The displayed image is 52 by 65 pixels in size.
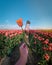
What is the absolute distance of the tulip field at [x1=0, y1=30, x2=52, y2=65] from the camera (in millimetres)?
1491

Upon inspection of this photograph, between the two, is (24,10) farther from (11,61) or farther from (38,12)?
(11,61)

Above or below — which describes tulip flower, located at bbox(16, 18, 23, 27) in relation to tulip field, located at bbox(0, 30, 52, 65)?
above

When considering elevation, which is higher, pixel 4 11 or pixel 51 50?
pixel 4 11

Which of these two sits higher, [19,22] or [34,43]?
[19,22]

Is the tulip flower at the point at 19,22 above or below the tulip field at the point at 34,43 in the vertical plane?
above

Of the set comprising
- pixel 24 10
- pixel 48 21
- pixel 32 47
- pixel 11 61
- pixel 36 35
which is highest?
pixel 24 10

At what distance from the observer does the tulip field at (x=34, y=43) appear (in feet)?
4.89

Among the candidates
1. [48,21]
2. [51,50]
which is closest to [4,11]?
[48,21]

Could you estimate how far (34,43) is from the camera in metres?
1.54

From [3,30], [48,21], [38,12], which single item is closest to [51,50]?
[48,21]

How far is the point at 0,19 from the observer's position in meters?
1.57

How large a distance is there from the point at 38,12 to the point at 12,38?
35 cm

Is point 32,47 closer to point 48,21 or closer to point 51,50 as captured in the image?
point 51,50

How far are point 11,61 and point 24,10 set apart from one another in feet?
1.60
